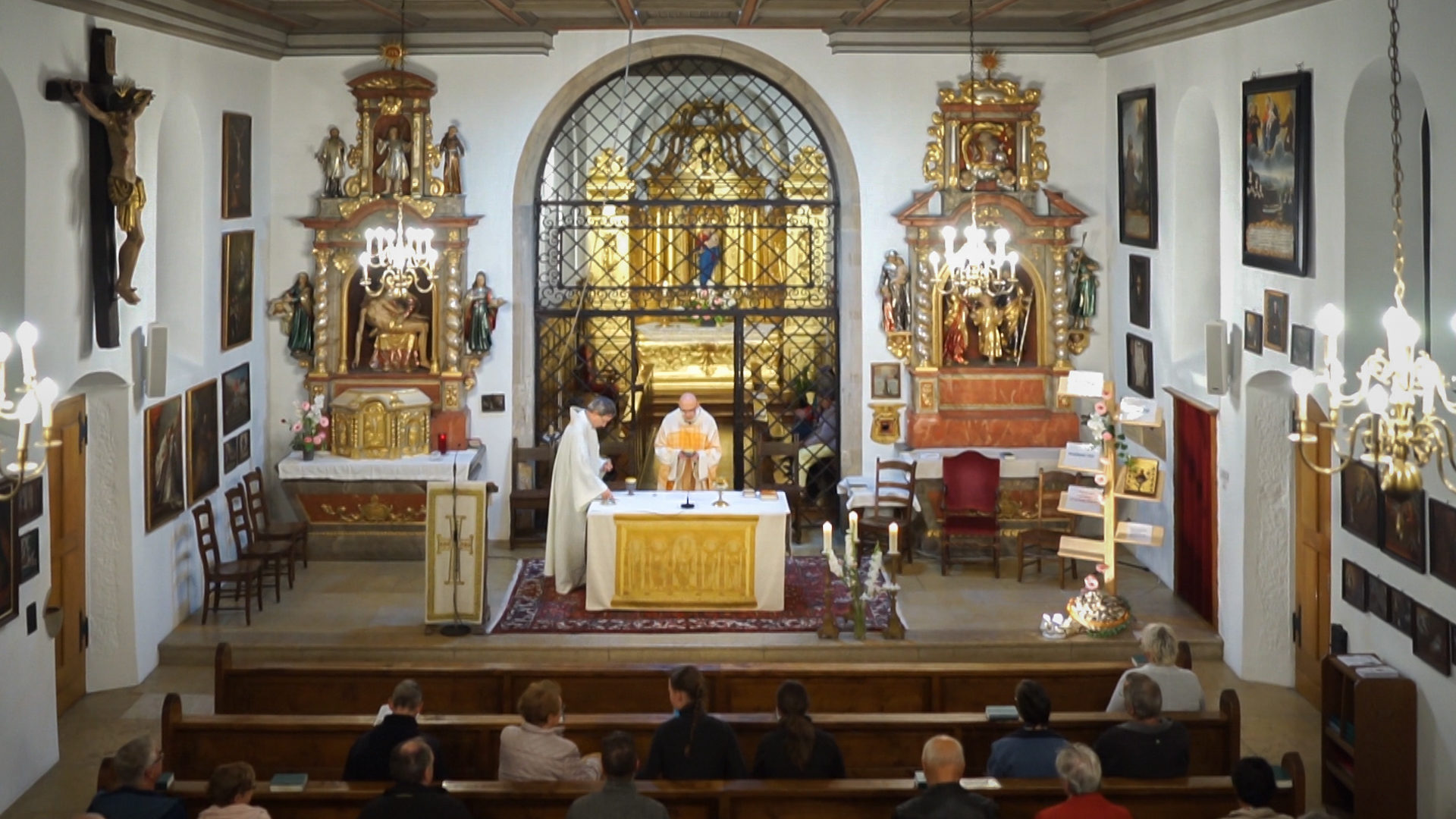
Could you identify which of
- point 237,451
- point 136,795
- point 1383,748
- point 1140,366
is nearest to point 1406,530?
point 1383,748

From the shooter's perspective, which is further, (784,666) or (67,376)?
(67,376)

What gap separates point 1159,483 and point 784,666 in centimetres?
477

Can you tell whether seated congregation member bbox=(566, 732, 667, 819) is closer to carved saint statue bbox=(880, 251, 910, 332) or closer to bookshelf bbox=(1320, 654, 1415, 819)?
bookshelf bbox=(1320, 654, 1415, 819)

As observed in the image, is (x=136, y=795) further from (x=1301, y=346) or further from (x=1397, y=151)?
(x=1301, y=346)

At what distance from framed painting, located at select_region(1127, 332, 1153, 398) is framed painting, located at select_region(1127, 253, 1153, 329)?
0.57 feet

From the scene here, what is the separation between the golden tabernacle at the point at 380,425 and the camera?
16.2 meters

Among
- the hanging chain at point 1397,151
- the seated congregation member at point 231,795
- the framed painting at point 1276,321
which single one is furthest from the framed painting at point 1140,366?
the seated congregation member at point 231,795

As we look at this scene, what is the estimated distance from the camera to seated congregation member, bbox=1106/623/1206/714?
9250 millimetres

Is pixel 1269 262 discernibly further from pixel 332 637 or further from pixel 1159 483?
pixel 332 637

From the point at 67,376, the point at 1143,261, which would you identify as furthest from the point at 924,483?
the point at 67,376

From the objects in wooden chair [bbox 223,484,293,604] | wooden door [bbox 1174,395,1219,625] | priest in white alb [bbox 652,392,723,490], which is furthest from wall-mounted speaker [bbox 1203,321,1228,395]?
wooden chair [bbox 223,484,293,604]

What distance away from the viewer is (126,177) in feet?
39.4

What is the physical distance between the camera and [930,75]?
1664 cm

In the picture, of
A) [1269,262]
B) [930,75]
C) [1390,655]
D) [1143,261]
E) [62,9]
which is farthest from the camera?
[930,75]
